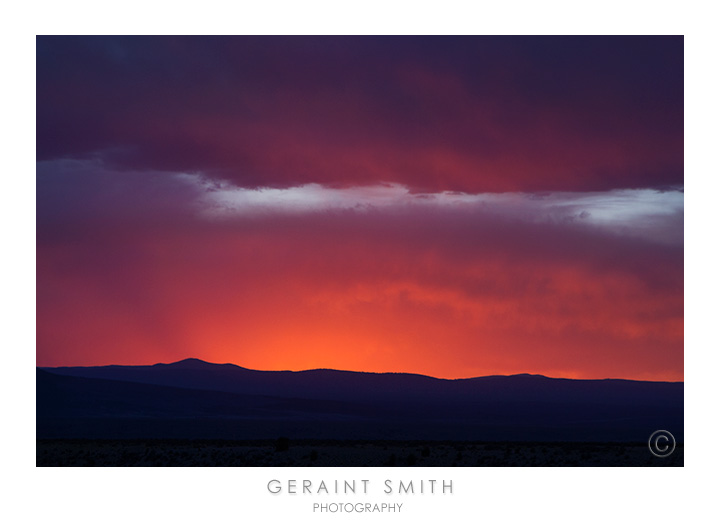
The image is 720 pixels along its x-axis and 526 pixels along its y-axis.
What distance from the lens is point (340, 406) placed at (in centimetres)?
8312

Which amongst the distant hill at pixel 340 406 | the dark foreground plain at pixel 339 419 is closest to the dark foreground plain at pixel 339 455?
the dark foreground plain at pixel 339 419

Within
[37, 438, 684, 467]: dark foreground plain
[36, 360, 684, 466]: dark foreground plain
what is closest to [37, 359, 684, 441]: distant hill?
[36, 360, 684, 466]: dark foreground plain

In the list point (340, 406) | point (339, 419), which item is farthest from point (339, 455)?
point (340, 406)

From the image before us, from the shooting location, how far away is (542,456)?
99.8 ft

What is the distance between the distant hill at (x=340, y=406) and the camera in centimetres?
5425

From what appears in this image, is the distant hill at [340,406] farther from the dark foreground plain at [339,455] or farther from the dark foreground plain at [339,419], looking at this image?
the dark foreground plain at [339,455]

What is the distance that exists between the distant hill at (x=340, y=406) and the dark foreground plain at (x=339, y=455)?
1495 centimetres

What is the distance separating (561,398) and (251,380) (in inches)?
1349

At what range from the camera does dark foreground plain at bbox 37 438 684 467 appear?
28172mm

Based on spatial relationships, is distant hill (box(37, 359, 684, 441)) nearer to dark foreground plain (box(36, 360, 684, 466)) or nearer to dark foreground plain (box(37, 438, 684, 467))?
dark foreground plain (box(36, 360, 684, 466))

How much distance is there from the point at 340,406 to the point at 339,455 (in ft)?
175

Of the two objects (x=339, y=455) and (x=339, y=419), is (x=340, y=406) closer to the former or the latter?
(x=339, y=419)
